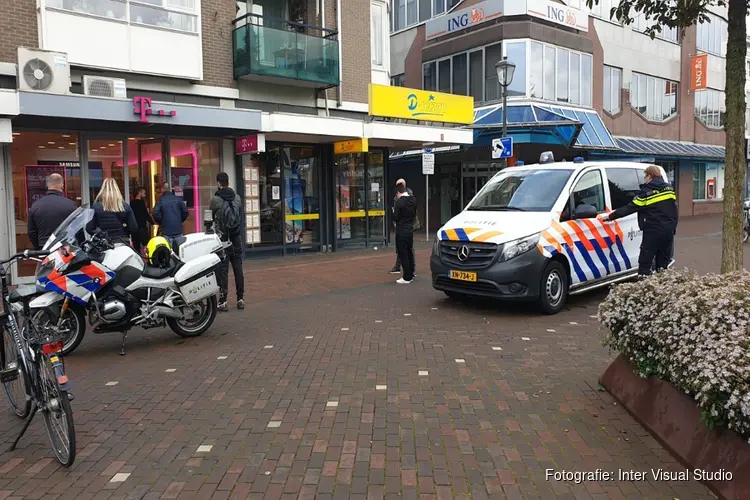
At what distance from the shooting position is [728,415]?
306 cm

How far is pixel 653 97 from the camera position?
30.2m

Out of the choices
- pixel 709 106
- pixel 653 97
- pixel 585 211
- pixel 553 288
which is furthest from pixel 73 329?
pixel 709 106

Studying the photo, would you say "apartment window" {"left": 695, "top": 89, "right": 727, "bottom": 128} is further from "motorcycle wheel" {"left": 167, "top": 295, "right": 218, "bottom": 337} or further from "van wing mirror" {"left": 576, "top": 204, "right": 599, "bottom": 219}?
"motorcycle wheel" {"left": 167, "top": 295, "right": 218, "bottom": 337}

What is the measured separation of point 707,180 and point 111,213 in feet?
117

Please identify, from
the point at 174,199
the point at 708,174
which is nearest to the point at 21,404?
the point at 174,199

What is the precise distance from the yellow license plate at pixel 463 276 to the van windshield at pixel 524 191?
125 centimetres

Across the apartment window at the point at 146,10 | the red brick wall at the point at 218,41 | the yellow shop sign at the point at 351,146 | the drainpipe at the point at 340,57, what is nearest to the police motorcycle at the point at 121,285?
the apartment window at the point at 146,10

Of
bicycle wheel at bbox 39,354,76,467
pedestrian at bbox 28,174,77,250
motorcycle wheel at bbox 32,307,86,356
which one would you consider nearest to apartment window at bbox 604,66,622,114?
pedestrian at bbox 28,174,77,250

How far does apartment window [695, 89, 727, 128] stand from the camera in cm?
3366

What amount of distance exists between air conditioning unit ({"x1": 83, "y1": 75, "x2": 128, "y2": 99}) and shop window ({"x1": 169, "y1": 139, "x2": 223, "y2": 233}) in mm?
2061

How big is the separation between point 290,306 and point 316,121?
630 centimetres

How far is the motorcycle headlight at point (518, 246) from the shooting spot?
296 inches

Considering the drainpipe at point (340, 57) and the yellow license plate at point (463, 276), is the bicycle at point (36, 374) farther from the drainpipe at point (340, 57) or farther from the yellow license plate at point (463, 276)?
the drainpipe at point (340, 57)

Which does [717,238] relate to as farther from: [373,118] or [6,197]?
[6,197]
